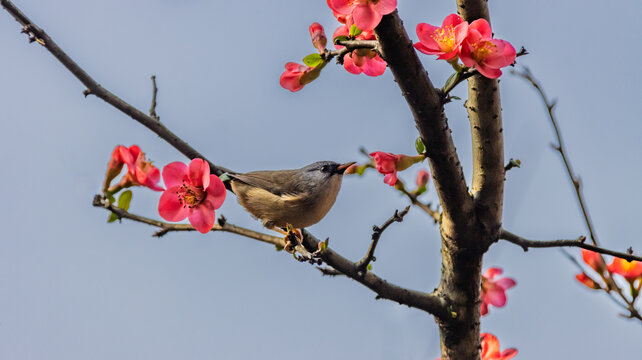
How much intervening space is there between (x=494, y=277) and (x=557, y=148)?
2.81 feet

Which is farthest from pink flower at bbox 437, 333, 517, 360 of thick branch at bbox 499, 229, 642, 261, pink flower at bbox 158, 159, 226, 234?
pink flower at bbox 158, 159, 226, 234

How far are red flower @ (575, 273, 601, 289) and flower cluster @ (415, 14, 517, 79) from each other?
1245 millimetres

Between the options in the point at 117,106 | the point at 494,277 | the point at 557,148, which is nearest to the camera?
the point at 117,106

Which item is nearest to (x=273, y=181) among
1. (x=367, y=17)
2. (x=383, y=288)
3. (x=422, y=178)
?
(x=422, y=178)

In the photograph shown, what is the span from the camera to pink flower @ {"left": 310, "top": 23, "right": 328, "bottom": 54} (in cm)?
215

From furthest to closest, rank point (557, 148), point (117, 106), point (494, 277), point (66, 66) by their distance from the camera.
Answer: point (494, 277)
point (557, 148)
point (117, 106)
point (66, 66)

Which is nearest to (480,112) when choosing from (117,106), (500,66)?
(500,66)

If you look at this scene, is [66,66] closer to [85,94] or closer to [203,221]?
[85,94]

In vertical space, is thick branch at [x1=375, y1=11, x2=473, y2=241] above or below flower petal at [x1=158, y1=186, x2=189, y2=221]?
above

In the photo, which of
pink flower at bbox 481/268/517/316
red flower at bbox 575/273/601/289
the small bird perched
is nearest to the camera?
red flower at bbox 575/273/601/289

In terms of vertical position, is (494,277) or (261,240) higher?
(494,277)

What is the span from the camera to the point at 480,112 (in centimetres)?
242

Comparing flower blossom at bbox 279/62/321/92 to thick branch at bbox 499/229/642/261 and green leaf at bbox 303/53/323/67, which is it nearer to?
green leaf at bbox 303/53/323/67

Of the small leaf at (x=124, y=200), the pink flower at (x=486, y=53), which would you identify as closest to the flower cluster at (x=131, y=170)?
the small leaf at (x=124, y=200)
